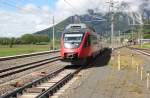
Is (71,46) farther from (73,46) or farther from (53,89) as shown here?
(53,89)

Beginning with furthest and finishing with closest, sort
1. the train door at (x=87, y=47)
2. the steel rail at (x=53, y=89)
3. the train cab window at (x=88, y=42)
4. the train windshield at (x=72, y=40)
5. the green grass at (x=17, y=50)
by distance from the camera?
the green grass at (x=17, y=50)
the train cab window at (x=88, y=42)
the train door at (x=87, y=47)
the train windshield at (x=72, y=40)
the steel rail at (x=53, y=89)

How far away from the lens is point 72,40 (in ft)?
99.9

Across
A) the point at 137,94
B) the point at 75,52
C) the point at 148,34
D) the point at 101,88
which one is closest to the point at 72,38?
the point at 75,52

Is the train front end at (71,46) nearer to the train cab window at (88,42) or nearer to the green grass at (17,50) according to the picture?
the train cab window at (88,42)

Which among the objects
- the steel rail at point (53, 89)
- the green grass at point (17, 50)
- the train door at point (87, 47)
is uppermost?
the train door at point (87, 47)

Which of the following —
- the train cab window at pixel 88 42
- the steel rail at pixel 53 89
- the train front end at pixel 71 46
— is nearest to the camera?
the steel rail at pixel 53 89

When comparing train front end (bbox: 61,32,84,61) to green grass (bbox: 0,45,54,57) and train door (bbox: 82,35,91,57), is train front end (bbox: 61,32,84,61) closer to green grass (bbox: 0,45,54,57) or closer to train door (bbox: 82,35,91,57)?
train door (bbox: 82,35,91,57)

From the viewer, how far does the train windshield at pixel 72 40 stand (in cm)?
3020

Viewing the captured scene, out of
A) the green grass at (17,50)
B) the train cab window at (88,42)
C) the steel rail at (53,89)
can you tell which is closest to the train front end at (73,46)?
the train cab window at (88,42)

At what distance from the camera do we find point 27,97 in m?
15.1

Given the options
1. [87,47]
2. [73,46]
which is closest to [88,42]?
[87,47]

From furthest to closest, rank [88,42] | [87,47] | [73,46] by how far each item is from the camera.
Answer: [88,42] → [87,47] → [73,46]

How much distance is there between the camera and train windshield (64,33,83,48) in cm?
3020

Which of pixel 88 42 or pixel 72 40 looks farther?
pixel 88 42
